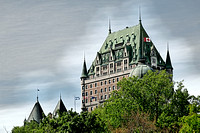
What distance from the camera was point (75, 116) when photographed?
291ft

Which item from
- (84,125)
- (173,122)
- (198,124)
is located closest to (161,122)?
(173,122)

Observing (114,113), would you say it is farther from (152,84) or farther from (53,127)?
(53,127)

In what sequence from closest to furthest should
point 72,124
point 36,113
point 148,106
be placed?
1. point 72,124
2. point 148,106
3. point 36,113

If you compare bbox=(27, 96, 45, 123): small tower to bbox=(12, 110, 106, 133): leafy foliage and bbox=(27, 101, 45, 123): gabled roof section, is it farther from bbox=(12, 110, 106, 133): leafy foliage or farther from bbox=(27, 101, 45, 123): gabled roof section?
bbox=(12, 110, 106, 133): leafy foliage

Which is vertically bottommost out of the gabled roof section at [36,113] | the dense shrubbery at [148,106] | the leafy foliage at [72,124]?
the leafy foliage at [72,124]

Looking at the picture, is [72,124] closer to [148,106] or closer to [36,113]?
[148,106]

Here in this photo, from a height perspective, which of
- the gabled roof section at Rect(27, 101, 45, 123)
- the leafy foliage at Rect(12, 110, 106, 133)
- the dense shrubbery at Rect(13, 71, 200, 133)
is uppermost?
the gabled roof section at Rect(27, 101, 45, 123)

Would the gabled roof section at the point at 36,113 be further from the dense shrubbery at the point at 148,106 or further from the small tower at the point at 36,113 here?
the dense shrubbery at the point at 148,106

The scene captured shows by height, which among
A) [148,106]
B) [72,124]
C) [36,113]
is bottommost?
[72,124]

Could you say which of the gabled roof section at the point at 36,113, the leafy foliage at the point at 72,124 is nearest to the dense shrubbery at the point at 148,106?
the leafy foliage at the point at 72,124

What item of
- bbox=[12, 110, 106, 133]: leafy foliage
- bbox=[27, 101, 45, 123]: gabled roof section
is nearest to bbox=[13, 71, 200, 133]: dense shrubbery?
bbox=[12, 110, 106, 133]: leafy foliage

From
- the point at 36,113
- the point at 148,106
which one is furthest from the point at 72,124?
the point at 36,113

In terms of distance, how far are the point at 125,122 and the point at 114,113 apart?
6.20 metres

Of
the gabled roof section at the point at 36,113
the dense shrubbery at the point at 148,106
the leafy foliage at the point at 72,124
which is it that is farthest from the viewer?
the gabled roof section at the point at 36,113
